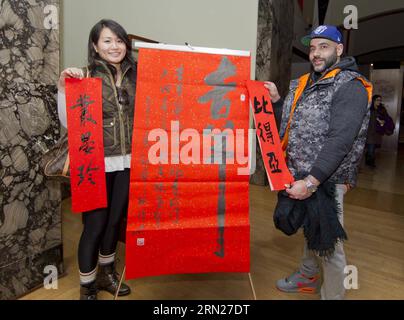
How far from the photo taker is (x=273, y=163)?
123 cm

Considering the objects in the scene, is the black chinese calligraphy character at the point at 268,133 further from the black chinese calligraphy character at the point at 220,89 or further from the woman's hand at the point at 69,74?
the woman's hand at the point at 69,74

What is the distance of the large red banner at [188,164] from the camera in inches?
46.5

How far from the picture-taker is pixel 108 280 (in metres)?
1.61

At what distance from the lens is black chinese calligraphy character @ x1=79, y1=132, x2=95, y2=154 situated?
1216 millimetres

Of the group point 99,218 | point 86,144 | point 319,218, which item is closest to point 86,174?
point 86,144

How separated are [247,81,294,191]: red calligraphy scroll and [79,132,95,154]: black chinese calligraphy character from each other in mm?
630

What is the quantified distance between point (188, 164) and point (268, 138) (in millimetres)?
320

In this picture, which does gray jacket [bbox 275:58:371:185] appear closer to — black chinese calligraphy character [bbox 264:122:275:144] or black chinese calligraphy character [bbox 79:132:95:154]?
black chinese calligraphy character [bbox 264:122:275:144]

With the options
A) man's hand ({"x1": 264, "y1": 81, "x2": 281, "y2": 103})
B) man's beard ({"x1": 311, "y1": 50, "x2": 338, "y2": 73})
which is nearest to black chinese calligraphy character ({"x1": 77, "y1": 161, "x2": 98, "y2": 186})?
man's hand ({"x1": 264, "y1": 81, "x2": 281, "y2": 103})

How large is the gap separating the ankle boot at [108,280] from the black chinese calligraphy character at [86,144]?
66cm

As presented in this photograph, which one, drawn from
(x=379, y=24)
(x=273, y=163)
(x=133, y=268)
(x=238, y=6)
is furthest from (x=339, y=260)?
(x=379, y=24)

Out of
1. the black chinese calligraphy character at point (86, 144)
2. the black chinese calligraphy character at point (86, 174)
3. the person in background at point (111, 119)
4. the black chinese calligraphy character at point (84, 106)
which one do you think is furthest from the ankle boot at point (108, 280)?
the black chinese calligraphy character at point (84, 106)

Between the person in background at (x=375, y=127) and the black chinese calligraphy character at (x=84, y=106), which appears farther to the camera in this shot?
the person in background at (x=375, y=127)

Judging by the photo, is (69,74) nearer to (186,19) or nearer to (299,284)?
(299,284)
